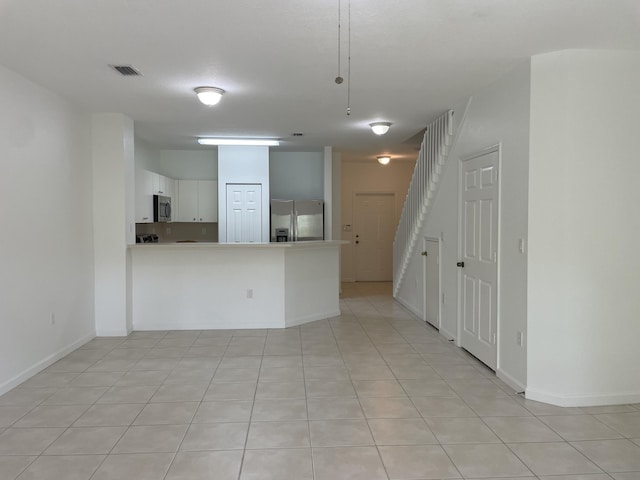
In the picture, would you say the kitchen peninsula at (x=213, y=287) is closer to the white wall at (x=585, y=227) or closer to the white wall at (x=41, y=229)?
the white wall at (x=41, y=229)

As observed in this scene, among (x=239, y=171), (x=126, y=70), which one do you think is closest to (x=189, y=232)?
(x=239, y=171)

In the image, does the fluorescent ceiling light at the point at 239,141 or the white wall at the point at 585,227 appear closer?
the white wall at the point at 585,227

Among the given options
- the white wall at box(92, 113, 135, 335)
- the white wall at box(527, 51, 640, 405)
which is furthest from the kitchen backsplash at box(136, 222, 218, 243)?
the white wall at box(527, 51, 640, 405)

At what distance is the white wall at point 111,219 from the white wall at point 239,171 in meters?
2.19

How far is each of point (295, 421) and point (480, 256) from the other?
2.26m

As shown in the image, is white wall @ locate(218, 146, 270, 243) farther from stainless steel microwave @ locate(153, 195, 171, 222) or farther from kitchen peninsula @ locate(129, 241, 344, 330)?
kitchen peninsula @ locate(129, 241, 344, 330)

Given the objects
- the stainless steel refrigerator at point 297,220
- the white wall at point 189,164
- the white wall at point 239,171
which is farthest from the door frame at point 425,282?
the white wall at point 189,164

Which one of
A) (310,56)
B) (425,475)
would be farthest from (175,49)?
(425,475)

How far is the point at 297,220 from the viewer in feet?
25.9

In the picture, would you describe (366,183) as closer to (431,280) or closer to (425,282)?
(425,282)

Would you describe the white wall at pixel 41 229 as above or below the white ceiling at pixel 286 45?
below

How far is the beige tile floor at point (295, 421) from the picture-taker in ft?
8.43

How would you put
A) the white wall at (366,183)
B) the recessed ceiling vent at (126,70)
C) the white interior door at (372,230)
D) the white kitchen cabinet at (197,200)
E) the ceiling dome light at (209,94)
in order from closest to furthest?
the recessed ceiling vent at (126,70) → the ceiling dome light at (209,94) → the white kitchen cabinet at (197,200) → the white wall at (366,183) → the white interior door at (372,230)

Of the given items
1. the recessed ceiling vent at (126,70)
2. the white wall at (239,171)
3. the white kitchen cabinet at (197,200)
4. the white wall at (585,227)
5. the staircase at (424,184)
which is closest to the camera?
the white wall at (585,227)
